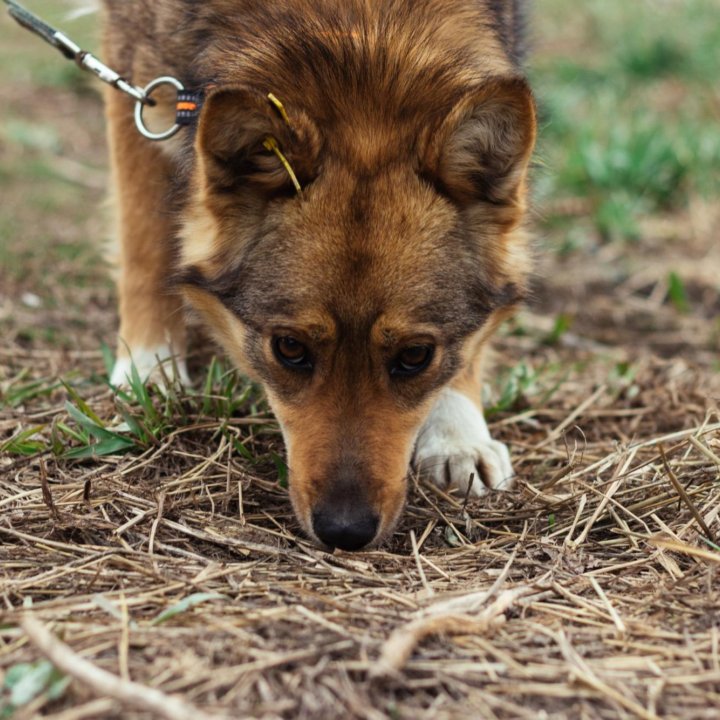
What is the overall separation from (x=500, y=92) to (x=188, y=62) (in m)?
1.40

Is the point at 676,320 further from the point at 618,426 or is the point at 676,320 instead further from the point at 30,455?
the point at 30,455

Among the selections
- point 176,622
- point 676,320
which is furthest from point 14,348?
point 676,320

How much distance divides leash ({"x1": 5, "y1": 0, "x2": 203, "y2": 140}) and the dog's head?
1.14 feet

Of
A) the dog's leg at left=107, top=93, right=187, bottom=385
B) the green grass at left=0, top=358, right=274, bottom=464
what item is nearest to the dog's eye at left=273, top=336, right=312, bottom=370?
the green grass at left=0, top=358, right=274, bottom=464

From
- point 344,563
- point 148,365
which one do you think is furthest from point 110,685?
point 148,365

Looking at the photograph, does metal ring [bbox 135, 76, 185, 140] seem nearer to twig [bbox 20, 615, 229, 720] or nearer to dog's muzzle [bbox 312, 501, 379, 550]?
dog's muzzle [bbox 312, 501, 379, 550]

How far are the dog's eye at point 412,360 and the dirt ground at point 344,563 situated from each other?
0.49m

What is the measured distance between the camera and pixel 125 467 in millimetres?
3312

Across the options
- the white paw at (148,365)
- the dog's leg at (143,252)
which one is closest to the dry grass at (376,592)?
the white paw at (148,365)

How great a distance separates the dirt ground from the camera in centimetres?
214

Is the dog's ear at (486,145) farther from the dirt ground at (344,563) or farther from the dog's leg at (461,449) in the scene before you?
the dirt ground at (344,563)

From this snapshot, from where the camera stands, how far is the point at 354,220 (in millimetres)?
2996

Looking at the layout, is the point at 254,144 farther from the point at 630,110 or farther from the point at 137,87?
the point at 630,110

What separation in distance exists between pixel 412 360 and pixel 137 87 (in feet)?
5.91
